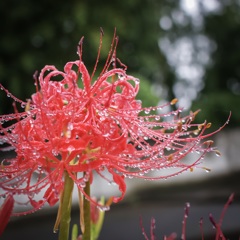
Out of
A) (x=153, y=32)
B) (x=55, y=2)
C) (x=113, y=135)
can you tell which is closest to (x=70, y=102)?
(x=113, y=135)

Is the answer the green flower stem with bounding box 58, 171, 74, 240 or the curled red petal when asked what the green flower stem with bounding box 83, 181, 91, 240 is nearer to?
the green flower stem with bounding box 58, 171, 74, 240

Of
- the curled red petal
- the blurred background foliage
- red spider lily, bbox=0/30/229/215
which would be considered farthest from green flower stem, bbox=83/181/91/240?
the blurred background foliage

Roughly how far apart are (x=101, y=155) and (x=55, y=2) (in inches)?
138

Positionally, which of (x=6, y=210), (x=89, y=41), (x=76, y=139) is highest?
(x=89, y=41)

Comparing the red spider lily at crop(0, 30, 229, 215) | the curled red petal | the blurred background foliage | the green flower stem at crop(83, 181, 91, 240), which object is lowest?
the curled red petal

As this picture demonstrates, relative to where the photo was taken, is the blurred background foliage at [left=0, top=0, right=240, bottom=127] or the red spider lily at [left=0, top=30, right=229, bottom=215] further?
the blurred background foliage at [left=0, top=0, right=240, bottom=127]

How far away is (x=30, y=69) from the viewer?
3.96 meters

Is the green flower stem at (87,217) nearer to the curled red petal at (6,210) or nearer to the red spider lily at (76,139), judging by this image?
the red spider lily at (76,139)

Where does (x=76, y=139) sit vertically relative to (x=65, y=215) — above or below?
above

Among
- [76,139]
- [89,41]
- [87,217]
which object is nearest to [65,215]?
[87,217]

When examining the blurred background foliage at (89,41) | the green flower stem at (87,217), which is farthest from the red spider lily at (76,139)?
the blurred background foliage at (89,41)

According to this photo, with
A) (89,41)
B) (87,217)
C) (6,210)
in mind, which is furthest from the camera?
(89,41)

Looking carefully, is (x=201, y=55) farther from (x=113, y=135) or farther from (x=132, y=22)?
(x=113, y=135)

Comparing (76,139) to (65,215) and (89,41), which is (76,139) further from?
(89,41)
